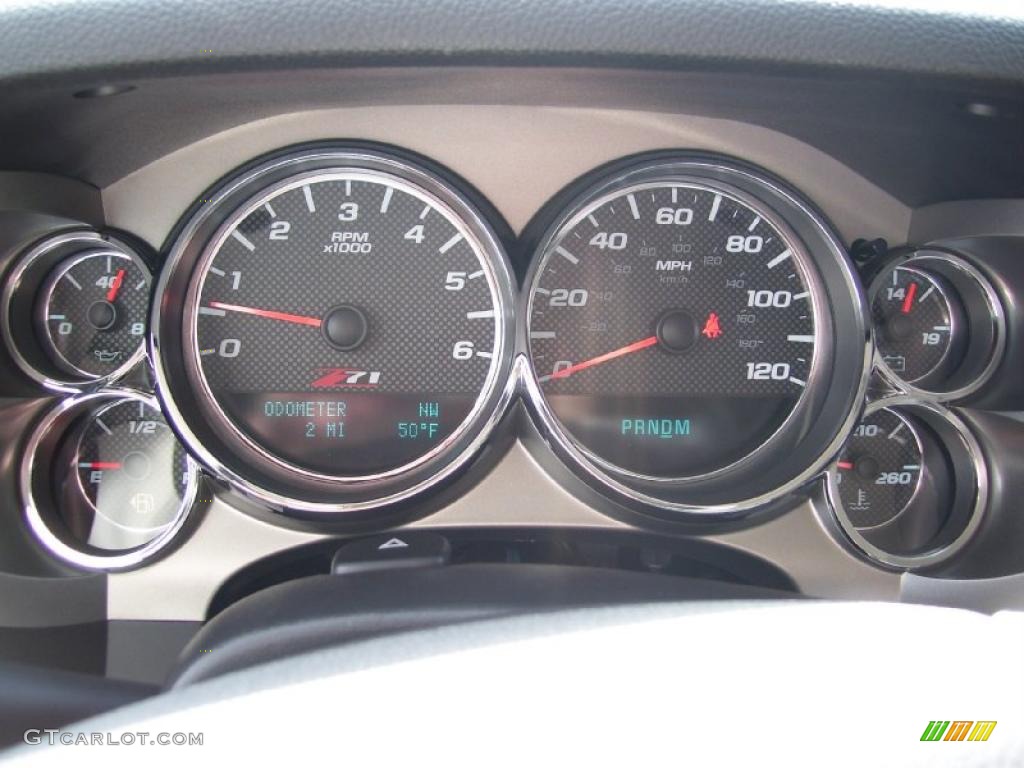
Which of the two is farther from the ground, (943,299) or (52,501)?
(943,299)

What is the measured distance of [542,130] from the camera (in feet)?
7.01

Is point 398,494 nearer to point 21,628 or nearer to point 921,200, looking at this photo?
point 21,628

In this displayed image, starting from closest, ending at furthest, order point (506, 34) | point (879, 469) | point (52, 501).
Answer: point (506, 34) → point (52, 501) → point (879, 469)

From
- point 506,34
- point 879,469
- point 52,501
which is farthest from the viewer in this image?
point 879,469

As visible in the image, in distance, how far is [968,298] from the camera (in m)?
2.30

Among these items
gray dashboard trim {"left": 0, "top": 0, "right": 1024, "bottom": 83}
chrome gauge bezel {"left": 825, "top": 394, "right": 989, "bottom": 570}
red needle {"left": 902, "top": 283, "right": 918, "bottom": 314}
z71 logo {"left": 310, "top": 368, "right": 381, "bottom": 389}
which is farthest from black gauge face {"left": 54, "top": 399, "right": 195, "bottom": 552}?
red needle {"left": 902, "top": 283, "right": 918, "bottom": 314}

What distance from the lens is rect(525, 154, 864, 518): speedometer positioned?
2275 mm

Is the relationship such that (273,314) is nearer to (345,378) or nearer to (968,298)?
(345,378)

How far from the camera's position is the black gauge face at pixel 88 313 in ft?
7.27

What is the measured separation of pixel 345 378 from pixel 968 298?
1.71m

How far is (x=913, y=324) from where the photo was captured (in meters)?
2.33

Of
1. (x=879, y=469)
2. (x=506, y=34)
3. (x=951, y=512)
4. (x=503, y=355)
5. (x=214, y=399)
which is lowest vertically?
(x=951, y=512)

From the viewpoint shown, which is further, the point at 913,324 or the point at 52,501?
the point at 913,324

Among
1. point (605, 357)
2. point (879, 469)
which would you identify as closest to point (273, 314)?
point (605, 357)
